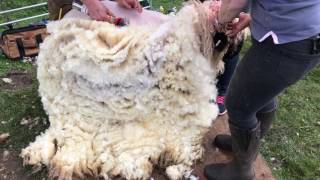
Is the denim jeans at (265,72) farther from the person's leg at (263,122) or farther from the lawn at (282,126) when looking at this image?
the lawn at (282,126)

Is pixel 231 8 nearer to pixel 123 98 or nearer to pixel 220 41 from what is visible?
pixel 220 41

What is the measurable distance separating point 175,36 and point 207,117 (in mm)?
473

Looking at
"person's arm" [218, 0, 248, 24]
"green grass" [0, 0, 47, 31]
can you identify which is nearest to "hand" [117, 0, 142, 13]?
"person's arm" [218, 0, 248, 24]

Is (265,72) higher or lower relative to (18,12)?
higher

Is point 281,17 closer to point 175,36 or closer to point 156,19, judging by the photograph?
point 175,36

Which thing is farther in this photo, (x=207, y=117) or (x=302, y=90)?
(x=302, y=90)

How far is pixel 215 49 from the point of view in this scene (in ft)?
8.00

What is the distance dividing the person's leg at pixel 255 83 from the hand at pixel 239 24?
0.22 meters

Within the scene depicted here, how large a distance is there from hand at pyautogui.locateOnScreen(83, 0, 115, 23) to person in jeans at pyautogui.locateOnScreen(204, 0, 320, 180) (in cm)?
60

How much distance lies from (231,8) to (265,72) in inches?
11.9

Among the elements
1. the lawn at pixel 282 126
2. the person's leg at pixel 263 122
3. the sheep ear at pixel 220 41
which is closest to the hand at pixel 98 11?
the sheep ear at pixel 220 41

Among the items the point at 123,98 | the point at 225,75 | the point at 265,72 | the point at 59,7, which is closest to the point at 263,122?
the point at 225,75

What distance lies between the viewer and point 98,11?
244 centimetres

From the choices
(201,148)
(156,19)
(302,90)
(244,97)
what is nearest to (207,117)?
(201,148)
